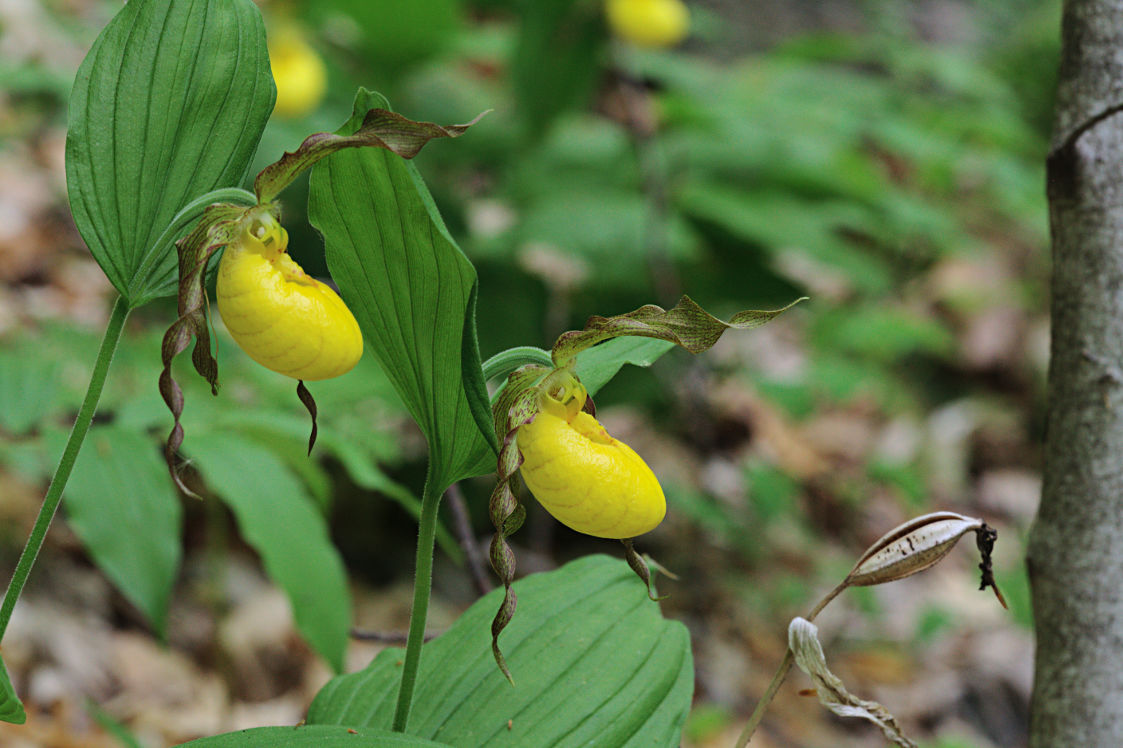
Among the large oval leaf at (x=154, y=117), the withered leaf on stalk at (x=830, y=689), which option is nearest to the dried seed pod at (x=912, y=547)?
the withered leaf on stalk at (x=830, y=689)

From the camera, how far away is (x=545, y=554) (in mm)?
1994

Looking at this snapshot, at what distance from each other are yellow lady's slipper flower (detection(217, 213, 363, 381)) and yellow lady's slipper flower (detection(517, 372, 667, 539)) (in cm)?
13

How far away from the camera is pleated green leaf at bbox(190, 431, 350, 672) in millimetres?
890

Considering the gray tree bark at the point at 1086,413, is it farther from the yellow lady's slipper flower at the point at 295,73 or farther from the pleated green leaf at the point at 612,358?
the yellow lady's slipper flower at the point at 295,73

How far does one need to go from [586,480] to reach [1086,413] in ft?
1.69

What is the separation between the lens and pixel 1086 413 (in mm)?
781

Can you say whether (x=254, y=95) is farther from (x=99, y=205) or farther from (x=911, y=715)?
(x=911, y=715)

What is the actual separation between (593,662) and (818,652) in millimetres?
162

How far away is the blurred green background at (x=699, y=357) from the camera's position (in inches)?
66.6

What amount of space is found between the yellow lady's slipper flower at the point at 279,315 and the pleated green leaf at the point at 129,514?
0.41 metres

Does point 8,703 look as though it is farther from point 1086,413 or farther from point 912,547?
point 1086,413

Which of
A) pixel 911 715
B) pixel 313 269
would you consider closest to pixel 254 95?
pixel 313 269

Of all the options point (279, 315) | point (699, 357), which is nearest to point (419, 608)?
point (279, 315)

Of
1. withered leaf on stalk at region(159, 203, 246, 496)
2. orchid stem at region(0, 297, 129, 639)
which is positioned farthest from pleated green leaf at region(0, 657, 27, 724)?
withered leaf on stalk at region(159, 203, 246, 496)
